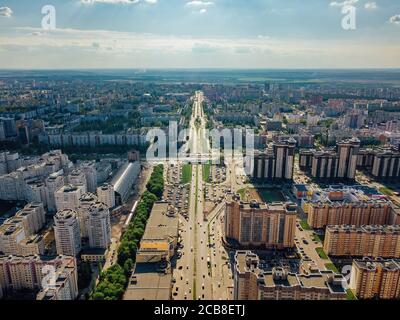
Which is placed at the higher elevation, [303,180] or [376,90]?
[376,90]

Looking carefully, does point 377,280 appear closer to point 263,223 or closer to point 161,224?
point 263,223

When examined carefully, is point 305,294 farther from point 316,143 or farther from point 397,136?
point 397,136

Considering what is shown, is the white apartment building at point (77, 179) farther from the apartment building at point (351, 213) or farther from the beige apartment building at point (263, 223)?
the apartment building at point (351, 213)

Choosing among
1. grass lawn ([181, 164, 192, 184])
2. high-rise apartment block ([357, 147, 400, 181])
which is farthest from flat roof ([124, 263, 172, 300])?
high-rise apartment block ([357, 147, 400, 181])

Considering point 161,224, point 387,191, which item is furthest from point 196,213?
point 387,191

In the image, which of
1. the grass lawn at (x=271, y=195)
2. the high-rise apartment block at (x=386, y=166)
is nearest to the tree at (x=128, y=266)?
the grass lawn at (x=271, y=195)

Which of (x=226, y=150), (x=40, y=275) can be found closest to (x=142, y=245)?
(x=40, y=275)

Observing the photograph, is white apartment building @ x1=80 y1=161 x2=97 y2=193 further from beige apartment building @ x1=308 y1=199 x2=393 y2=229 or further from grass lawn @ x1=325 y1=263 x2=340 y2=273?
grass lawn @ x1=325 y1=263 x2=340 y2=273
